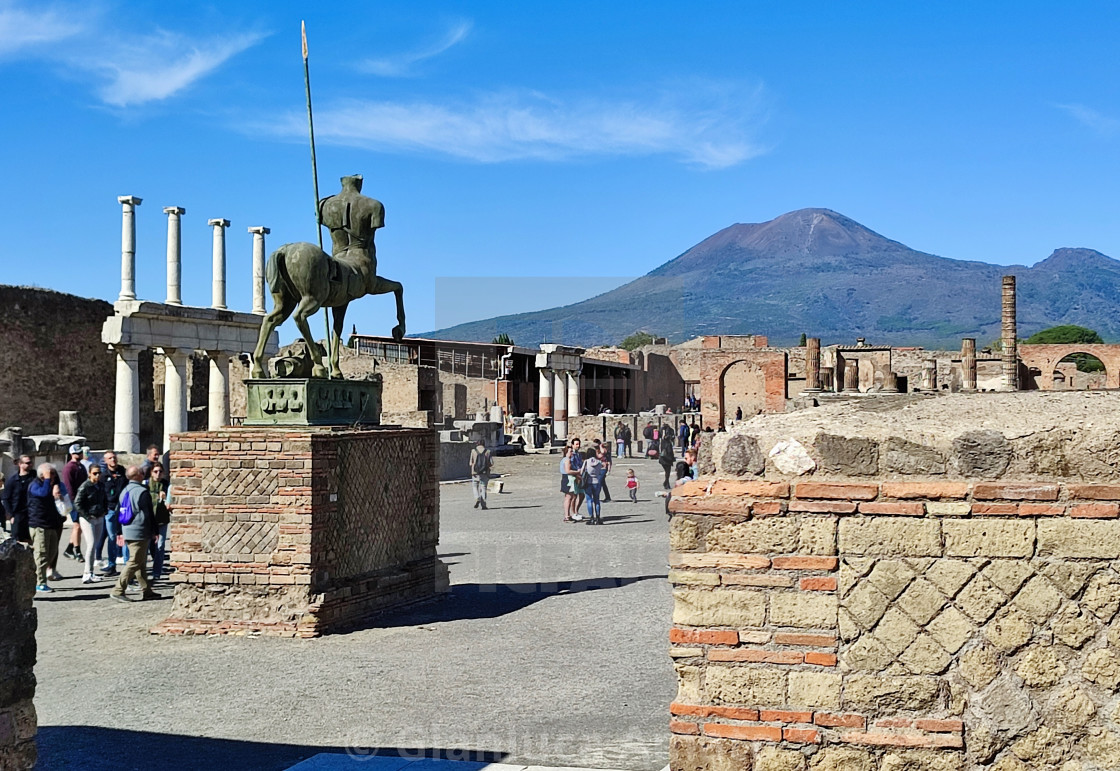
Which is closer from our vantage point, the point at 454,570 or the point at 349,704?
the point at 349,704

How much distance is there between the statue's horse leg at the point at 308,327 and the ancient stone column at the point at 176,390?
19.5 metres

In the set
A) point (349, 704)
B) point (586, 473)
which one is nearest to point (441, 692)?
point (349, 704)

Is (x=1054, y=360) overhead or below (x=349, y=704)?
overhead

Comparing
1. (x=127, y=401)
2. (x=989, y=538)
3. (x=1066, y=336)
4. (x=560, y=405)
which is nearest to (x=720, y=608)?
(x=989, y=538)

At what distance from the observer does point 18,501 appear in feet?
35.3

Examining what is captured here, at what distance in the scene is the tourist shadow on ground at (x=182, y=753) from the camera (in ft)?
17.5

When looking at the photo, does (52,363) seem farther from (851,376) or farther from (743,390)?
(743,390)

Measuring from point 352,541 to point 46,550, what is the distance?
3870 mm

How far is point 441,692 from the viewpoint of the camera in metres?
6.64

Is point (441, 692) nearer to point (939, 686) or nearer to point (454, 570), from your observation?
point (939, 686)

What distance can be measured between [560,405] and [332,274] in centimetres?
3331

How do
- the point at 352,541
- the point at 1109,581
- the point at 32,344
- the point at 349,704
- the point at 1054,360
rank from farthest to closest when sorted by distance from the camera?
the point at 1054,360 → the point at 32,344 → the point at 352,541 → the point at 349,704 → the point at 1109,581

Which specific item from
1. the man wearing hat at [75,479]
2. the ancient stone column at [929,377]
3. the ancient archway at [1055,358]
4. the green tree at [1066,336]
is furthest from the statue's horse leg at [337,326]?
the green tree at [1066,336]

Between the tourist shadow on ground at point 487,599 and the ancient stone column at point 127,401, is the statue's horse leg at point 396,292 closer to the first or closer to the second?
the tourist shadow on ground at point 487,599
